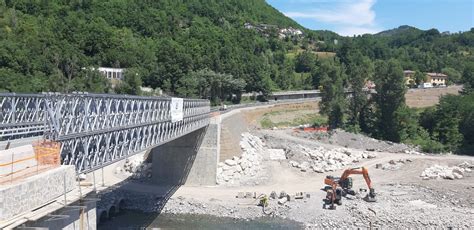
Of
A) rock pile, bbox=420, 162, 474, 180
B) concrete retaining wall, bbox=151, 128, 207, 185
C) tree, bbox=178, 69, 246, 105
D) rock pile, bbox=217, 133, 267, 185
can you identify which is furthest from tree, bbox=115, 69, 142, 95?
rock pile, bbox=420, 162, 474, 180

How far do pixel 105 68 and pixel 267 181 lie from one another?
183 ft

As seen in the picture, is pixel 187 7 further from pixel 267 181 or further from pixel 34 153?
pixel 34 153

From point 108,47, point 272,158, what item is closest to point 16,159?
point 272,158

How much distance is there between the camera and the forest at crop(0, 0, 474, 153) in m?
74.0

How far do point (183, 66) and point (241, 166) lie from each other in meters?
42.3

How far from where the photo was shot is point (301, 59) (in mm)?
142125

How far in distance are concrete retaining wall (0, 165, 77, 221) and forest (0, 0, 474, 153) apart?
5636 cm

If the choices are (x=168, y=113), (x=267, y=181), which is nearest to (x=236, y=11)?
(x=267, y=181)

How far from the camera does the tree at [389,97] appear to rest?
72.3 metres

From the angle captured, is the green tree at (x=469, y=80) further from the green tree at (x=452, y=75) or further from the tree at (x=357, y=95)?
the tree at (x=357, y=95)

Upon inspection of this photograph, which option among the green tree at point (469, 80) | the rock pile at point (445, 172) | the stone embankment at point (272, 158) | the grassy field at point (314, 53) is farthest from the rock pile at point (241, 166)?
the grassy field at point (314, 53)

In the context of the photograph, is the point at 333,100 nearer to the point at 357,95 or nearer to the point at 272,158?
the point at 357,95

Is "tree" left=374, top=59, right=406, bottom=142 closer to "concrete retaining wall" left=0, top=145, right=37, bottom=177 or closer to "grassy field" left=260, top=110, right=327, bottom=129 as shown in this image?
"grassy field" left=260, top=110, right=327, bottom=129

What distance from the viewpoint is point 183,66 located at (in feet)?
291
